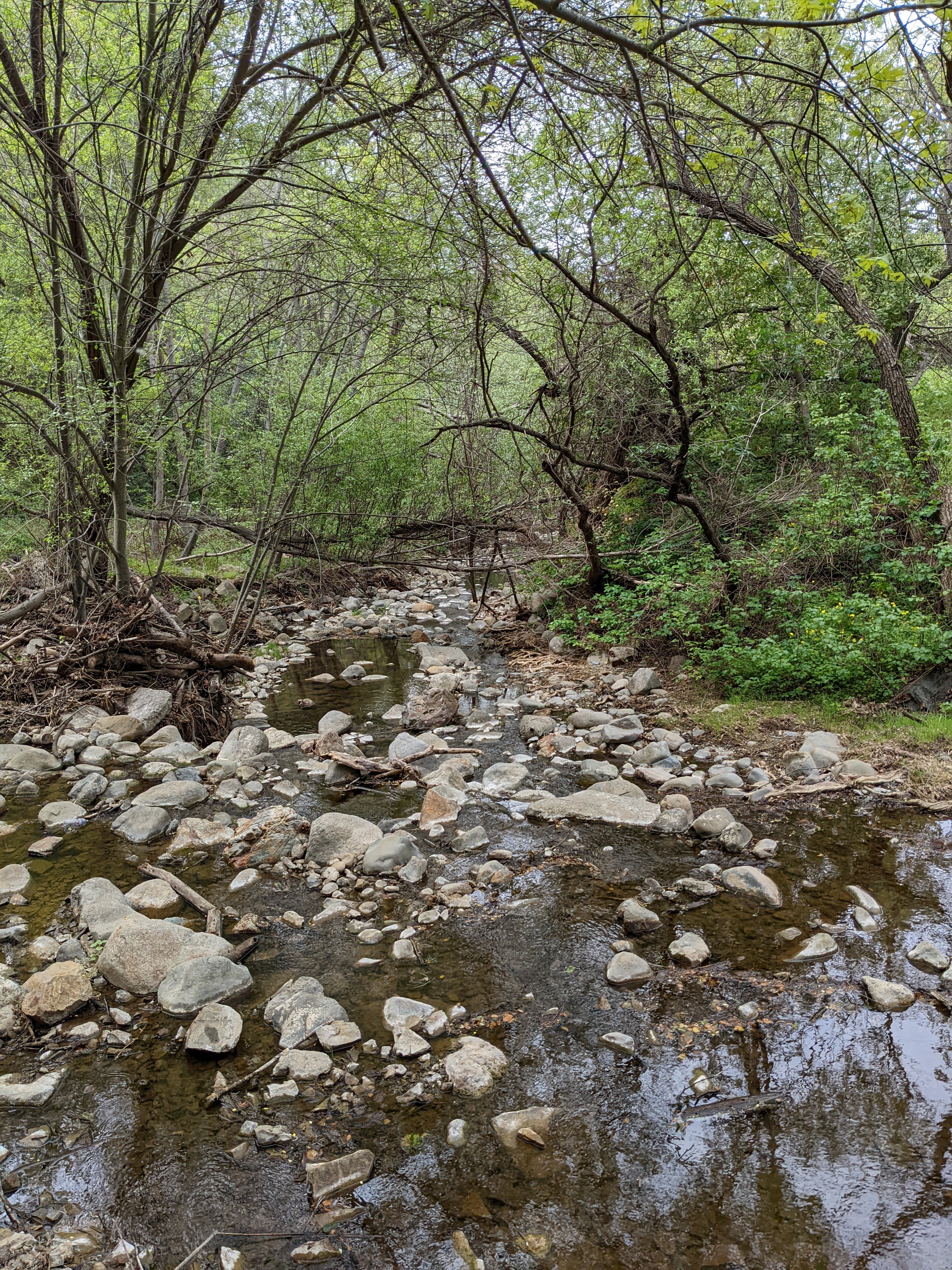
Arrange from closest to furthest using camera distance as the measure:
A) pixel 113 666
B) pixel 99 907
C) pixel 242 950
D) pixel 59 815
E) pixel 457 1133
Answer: pixel 457 1133, pixel 242 950, pixel 99 907, pixel 59 815, pixel 113 666

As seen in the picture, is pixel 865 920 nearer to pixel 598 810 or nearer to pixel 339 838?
pixel 598 810

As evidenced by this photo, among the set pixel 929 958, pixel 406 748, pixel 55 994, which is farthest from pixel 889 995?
pixel 406 748

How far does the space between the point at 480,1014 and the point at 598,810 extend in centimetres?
175

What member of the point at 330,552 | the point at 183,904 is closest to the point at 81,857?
the point at 183,904

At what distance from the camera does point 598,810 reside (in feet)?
14.2

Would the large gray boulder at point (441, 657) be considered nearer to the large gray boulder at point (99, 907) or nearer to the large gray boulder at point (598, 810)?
the large gray boulder at point (598, 810)

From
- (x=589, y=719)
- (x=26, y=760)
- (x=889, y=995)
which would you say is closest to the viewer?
(x=889, y=995)

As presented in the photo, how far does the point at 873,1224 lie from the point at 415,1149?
119 centimetres

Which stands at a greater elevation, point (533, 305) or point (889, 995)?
point (533, 305)

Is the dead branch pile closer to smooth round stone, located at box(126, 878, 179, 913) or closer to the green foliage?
smooth round stone, located at box(126, 878, 179, 913)

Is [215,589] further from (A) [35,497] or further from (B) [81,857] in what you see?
(B) [81,857]

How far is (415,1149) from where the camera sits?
7.16ft

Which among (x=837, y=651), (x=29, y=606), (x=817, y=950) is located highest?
(x=837, y=651)

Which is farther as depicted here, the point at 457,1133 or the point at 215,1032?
the point at 215,1032
